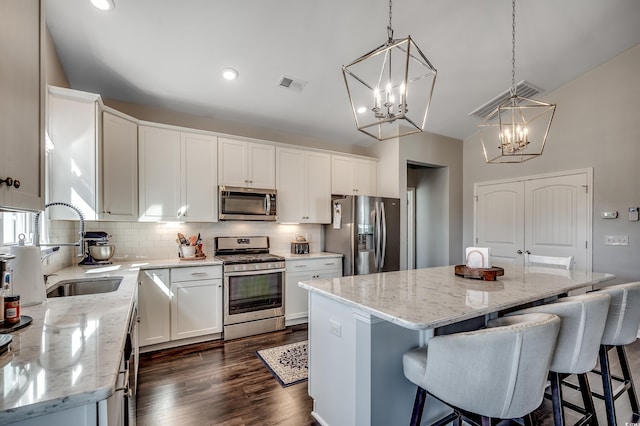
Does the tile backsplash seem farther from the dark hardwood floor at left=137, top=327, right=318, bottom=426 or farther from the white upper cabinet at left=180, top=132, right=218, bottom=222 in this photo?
the dark hardwood floor at left=137, top=327, right=318, bottom=426

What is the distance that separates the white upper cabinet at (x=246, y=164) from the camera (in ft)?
12.2

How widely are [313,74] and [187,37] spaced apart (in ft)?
4.29

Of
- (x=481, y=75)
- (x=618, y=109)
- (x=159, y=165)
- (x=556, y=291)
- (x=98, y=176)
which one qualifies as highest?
(x=481, y=75)

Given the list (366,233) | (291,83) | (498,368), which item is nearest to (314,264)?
(366,233)

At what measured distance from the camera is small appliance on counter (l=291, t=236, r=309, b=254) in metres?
4.35

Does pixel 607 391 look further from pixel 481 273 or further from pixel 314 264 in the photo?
pixel 314 264

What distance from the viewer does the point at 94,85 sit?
3.13 meters

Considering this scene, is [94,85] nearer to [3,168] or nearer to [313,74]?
[313,74]

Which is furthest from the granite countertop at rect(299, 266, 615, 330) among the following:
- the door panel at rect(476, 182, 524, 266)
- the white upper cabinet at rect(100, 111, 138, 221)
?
the door panel at rect(476, 182, 524, 266)

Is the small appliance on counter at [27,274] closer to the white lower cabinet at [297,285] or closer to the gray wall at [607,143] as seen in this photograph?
the white lower cabinet at [297,285]

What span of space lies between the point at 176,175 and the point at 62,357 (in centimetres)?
279

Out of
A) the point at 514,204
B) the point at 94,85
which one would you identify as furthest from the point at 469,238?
the point at 94,85

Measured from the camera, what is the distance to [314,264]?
158 inches

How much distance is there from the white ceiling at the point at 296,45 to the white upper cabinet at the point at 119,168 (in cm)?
50
